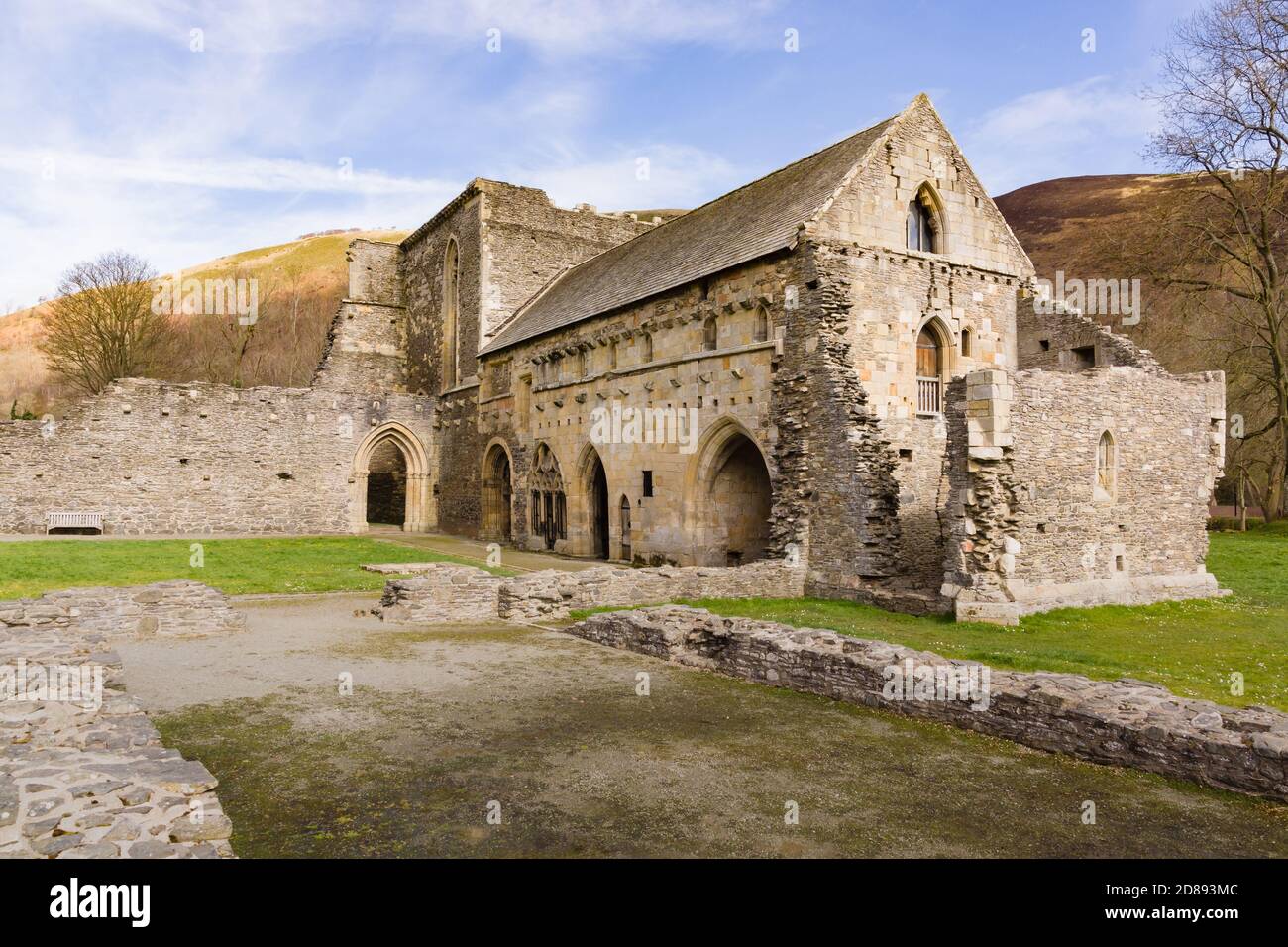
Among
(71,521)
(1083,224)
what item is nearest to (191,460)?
(71,521)

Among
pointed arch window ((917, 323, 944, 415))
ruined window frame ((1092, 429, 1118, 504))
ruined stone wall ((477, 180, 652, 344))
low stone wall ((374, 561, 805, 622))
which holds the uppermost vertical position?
ruined stone wall ((477, 180, 652, 344))

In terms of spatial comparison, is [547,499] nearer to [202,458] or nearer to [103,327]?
[202,458]

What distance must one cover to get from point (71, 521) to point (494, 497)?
12.9m

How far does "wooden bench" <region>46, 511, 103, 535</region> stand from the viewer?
2600 cm

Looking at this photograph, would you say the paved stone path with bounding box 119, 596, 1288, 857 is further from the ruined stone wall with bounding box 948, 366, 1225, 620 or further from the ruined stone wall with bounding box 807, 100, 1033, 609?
the ruined stone wall with bounding box 807, 100, 1033, 609

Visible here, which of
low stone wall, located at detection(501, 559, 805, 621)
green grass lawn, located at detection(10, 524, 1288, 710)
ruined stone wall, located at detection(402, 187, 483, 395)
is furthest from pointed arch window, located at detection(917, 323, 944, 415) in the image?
ruined stone wall, located at detection(402, 187, 483, 395)

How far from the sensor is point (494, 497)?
3131 cm

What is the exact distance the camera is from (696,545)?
20.6 metres

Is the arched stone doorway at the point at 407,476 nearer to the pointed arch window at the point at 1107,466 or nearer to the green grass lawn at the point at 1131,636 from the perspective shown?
the green grass lawn at the point at 1131,636

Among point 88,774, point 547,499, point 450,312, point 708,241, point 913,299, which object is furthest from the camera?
point 450,312

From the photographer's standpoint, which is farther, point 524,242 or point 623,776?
point 524,242

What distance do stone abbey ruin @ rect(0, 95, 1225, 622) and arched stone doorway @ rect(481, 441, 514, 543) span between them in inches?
3.1

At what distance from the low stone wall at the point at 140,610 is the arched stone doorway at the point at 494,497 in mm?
17928

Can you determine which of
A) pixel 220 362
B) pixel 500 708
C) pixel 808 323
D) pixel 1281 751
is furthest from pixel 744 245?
pixel 220 362
